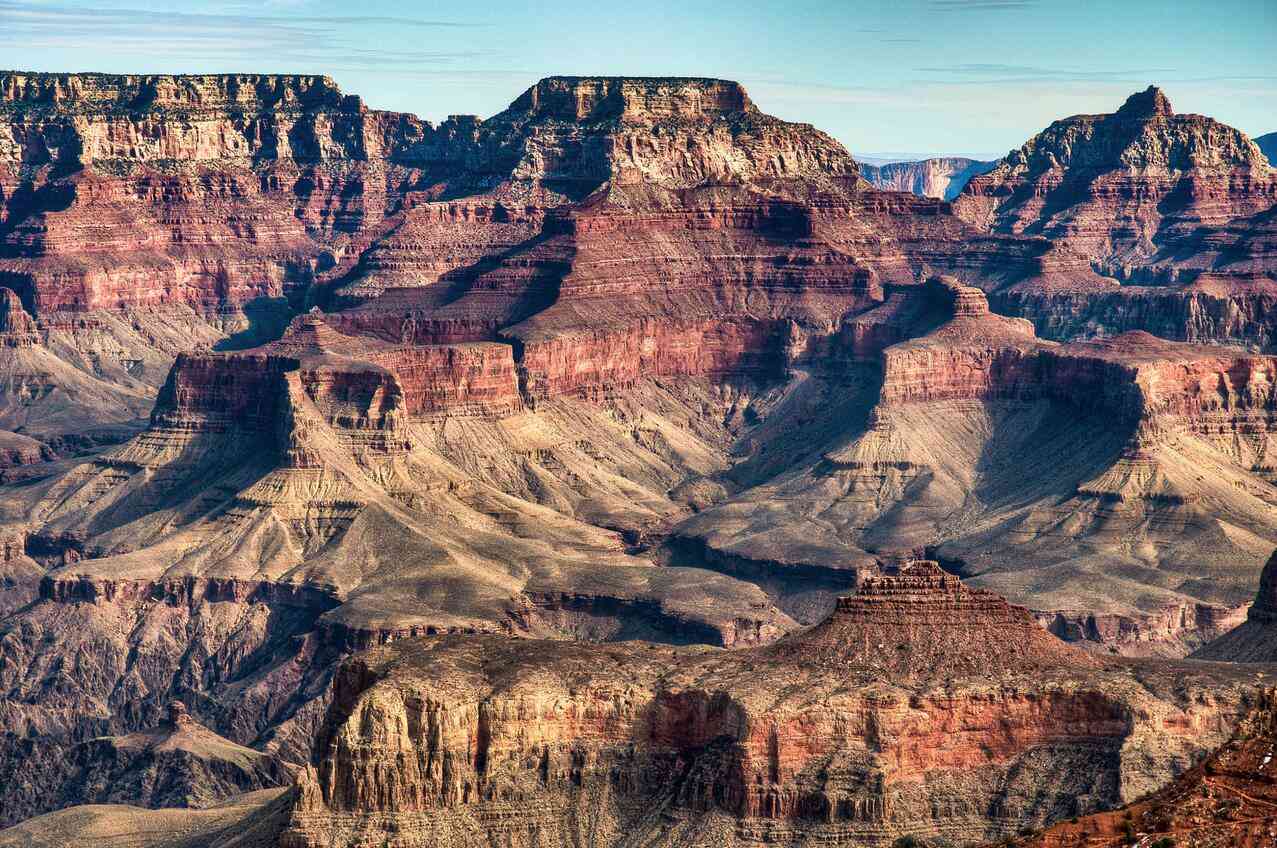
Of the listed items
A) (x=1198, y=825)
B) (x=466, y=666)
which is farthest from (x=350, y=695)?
(x=1198, y=825)

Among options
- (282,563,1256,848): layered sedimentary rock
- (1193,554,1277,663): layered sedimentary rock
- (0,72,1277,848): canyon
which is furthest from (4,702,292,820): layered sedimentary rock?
(1193,554,1277,663): layered sedimentary rock

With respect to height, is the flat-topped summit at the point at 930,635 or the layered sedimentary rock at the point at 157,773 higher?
the flat-topped summit at the point at 930,635

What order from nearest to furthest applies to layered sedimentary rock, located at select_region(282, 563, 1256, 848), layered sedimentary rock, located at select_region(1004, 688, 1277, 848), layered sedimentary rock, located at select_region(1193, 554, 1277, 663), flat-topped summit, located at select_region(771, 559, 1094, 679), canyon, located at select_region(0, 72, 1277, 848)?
1. layered sedimentary rock, located at select_region(1004, 688, 1277, 848)
2. layered sedimentary rock, located at select_region(282, 563, 1256, 848)
3. canyon, located at select_region(0, 72, 1277, 848)
4. flat-topped summit, located at select_region(771, 559, 1094, 679)
5. layered sedimentary rock, located at select_region(1193, 554, 1277, 663)

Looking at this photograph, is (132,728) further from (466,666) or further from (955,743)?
(955,743)

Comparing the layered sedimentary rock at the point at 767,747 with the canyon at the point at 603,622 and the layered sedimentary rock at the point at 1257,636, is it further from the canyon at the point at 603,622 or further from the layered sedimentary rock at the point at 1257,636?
the layered sedimentary rock at the point at 1257,636

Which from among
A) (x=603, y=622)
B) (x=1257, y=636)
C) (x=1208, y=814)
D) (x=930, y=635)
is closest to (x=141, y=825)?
(x=930, y=635)

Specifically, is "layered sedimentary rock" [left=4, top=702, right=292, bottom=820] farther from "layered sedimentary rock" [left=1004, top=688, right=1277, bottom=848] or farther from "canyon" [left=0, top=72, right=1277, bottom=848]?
"layered sedimentary rock" [left=1004, top=688, right=1277, bottom=848]

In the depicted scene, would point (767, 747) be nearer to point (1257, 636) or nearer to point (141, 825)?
point (141, 825)

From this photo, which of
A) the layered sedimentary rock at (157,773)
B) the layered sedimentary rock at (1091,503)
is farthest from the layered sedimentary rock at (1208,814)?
the layered sedimentary rock at (1091,503)
